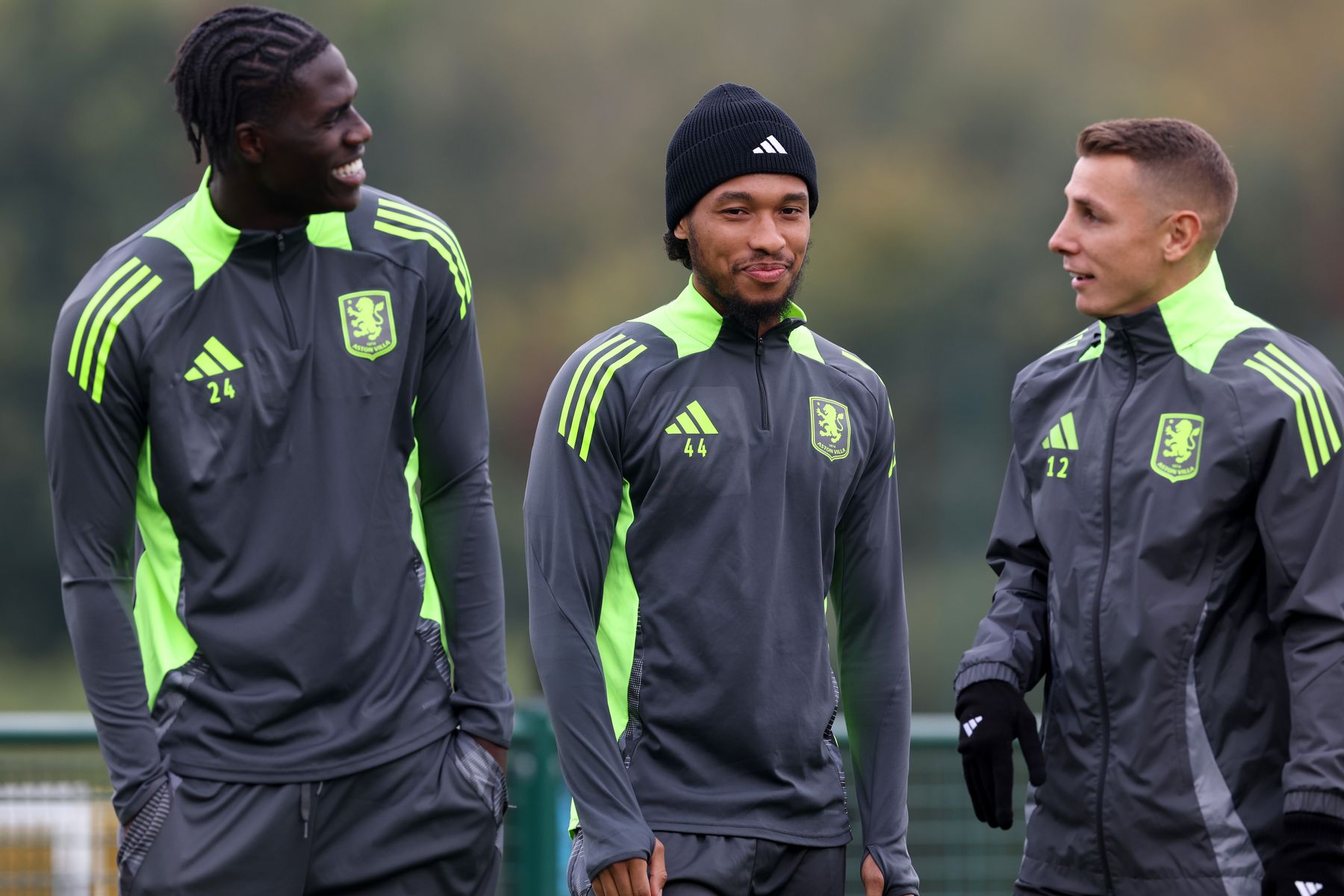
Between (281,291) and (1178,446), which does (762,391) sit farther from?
(281,291)

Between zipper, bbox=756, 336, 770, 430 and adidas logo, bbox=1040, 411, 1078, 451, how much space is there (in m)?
0.62

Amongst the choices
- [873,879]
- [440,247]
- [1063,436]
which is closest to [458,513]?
[440,247]

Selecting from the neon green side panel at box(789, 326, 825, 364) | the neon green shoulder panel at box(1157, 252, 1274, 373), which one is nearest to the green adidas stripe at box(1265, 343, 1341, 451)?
the neon green shoulder panel at box(1157, 252, 1274, 373)

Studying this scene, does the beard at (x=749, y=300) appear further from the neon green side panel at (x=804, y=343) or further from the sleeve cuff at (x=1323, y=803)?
the sleeve cuff at (x=1323, y=803)

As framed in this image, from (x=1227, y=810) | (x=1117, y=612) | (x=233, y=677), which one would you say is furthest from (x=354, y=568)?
(x=1227, y=810)

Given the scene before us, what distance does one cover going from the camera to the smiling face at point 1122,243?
11.0 ft

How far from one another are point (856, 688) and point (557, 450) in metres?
0.76

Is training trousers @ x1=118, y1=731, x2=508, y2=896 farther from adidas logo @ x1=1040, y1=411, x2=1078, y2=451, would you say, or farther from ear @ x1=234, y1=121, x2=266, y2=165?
adidas logo @ x1=1040, y1=411, x2=1078, y2=451

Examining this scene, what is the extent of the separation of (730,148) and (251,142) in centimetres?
90

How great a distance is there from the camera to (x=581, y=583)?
3.11 meters

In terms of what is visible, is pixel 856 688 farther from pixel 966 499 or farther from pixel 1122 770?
pixel 966 499

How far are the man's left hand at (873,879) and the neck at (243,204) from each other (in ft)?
5.30

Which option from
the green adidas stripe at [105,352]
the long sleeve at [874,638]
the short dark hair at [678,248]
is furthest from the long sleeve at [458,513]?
the long sleeve at [874,638]

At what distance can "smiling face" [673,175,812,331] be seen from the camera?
10.6 feet
